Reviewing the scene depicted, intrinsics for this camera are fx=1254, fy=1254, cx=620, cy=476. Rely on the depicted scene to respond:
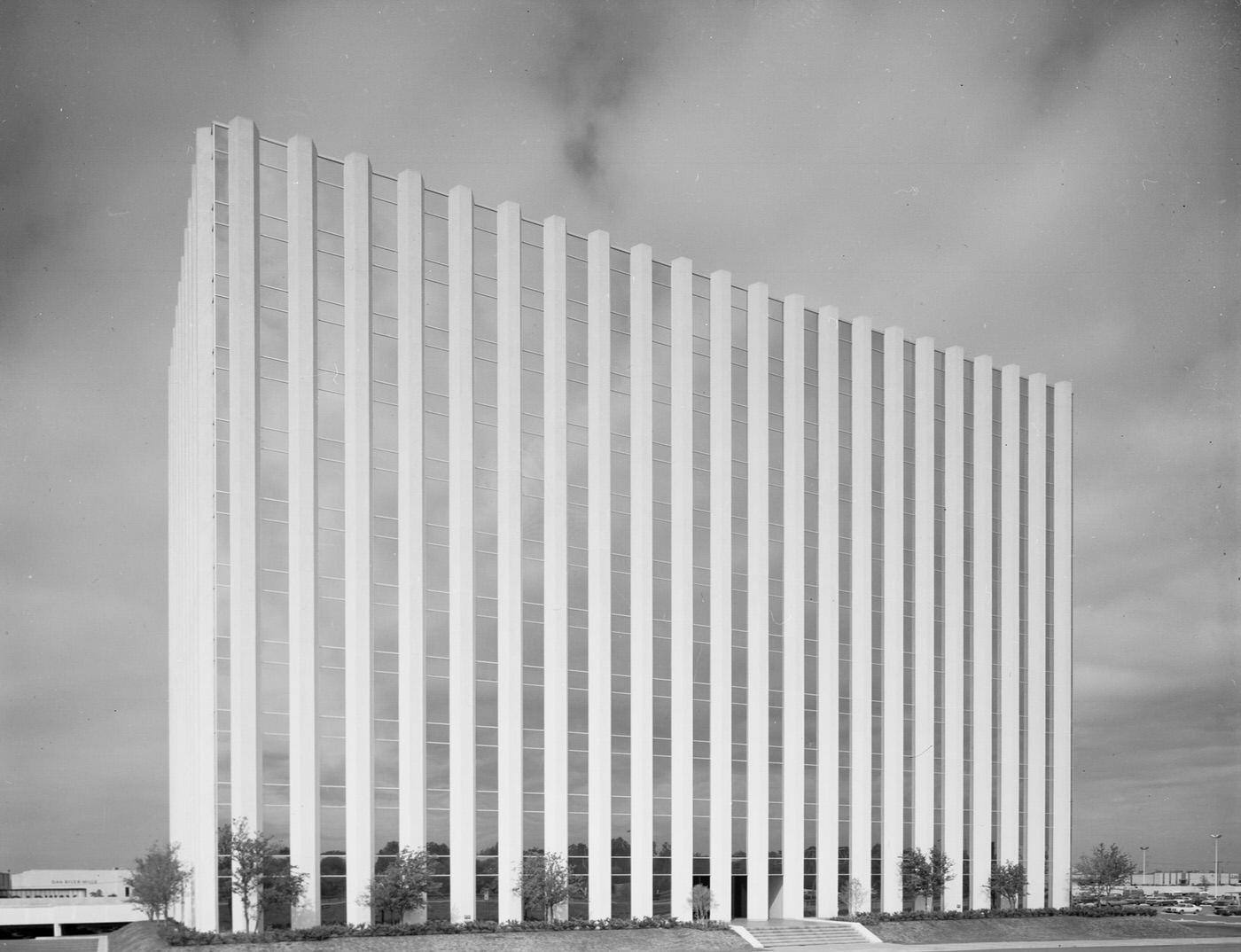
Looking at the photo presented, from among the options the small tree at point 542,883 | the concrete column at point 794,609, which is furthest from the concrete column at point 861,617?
the small tree at point 542,883

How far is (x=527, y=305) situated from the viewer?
51.1m

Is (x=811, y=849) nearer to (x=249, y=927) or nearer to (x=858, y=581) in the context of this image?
(x=858, y=581)

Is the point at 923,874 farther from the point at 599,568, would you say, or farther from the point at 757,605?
the point at 599,568

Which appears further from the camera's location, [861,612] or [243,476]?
[861,612]

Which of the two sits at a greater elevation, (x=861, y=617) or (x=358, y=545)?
(x=358, y=545)

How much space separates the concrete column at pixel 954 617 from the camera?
6069 centimetres

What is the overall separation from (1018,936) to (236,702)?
35449 millimetres

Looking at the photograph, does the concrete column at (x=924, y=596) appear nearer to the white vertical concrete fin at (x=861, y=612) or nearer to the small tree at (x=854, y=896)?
the white vertical concrete fin at (x=861, y=612)

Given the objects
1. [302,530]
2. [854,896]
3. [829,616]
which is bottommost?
[854,896]

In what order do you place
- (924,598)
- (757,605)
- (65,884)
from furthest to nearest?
(65,884) < (924,598) < (757,605)

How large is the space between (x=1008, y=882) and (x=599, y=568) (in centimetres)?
2729

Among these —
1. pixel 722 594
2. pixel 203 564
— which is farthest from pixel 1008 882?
pixel 203 564

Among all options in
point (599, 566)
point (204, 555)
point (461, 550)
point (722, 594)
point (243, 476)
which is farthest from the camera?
point (722, 594)

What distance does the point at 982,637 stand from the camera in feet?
209
